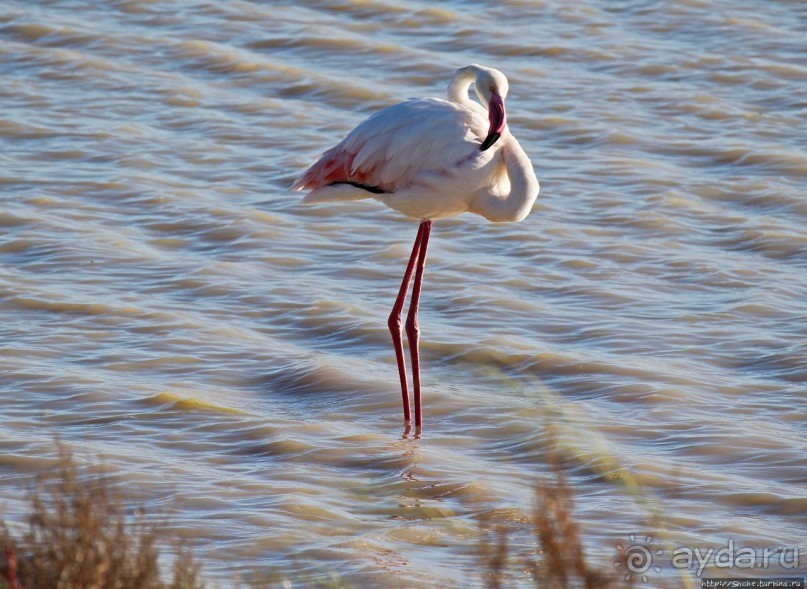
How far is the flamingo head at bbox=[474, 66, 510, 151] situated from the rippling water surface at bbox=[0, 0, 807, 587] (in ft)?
4.52

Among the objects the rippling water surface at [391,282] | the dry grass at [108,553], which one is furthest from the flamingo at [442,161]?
the dry grass at [108,553]

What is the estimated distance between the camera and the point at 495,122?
6.72 meters

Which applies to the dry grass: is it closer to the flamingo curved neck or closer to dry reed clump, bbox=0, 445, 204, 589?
dry reed clump, bbox=0, 445, 204, 589

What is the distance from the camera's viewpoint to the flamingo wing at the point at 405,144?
22.4ft

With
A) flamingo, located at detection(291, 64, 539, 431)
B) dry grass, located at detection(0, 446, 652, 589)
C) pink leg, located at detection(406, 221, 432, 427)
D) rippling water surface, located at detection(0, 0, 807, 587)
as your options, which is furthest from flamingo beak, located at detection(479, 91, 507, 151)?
dry grass, located at detection(0, 446, 652, 589)

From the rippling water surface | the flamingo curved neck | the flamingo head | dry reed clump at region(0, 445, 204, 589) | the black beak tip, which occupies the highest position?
the flamingo head

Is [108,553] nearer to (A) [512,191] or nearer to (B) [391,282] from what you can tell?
(A) [512,191]

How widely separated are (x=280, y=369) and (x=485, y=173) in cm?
162

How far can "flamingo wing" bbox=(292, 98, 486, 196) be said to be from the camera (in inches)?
269

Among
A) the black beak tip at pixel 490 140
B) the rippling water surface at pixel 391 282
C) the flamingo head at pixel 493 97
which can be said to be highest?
the flamingo head at pixel 493 97

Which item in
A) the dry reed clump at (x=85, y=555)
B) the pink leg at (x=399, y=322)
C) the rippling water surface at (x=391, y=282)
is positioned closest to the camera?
the dry reed clump at (x=85, y=555)

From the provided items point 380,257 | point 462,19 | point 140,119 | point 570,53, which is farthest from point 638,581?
point 462,19

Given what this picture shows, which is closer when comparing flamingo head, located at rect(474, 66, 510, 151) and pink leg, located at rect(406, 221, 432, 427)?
flamingo head, located at rect(474, 66, 510, 151)

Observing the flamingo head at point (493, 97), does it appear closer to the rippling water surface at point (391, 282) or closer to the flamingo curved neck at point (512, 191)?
the flamingo curved neck at point (512, 191)
